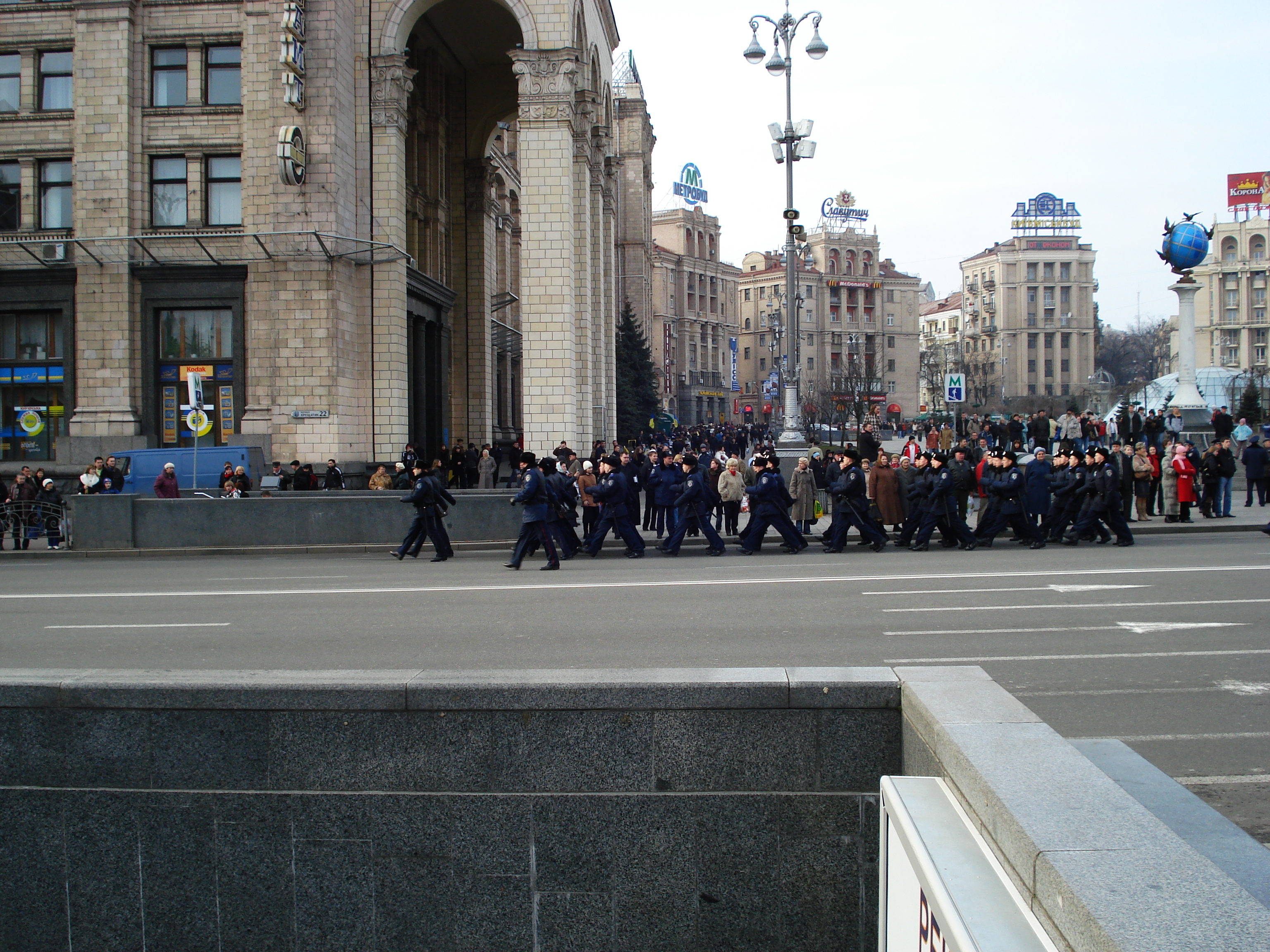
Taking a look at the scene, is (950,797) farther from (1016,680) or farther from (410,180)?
Result: (410,180)

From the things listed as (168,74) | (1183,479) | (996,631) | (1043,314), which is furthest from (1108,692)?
(1043,314)

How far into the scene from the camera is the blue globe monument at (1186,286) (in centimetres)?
4138

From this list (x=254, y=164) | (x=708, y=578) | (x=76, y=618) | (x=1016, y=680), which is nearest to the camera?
(x=1016, y=680)

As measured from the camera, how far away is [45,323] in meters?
30.5

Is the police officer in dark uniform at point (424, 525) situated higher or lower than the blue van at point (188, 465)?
lower

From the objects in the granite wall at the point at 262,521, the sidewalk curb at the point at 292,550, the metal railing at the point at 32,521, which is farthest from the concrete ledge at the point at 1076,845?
the metal railing at the point at 32,521

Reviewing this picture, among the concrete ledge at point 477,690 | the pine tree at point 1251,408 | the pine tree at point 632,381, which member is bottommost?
the concrete ledge at point 477,690

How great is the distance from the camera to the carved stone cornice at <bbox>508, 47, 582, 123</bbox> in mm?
30391

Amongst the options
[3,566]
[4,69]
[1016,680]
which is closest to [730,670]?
[1016,680]

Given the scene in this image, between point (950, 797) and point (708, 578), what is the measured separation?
37.8 ft

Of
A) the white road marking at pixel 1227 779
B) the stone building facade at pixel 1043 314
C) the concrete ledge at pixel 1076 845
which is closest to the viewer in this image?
the concrete ledge at pixel 1076 845

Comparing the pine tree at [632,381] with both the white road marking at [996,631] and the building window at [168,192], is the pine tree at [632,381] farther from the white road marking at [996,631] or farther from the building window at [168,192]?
the white road marking at [996,631]

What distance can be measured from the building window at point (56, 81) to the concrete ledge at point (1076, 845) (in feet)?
112

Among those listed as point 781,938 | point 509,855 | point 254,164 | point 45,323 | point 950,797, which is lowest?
Result: point 781,938
